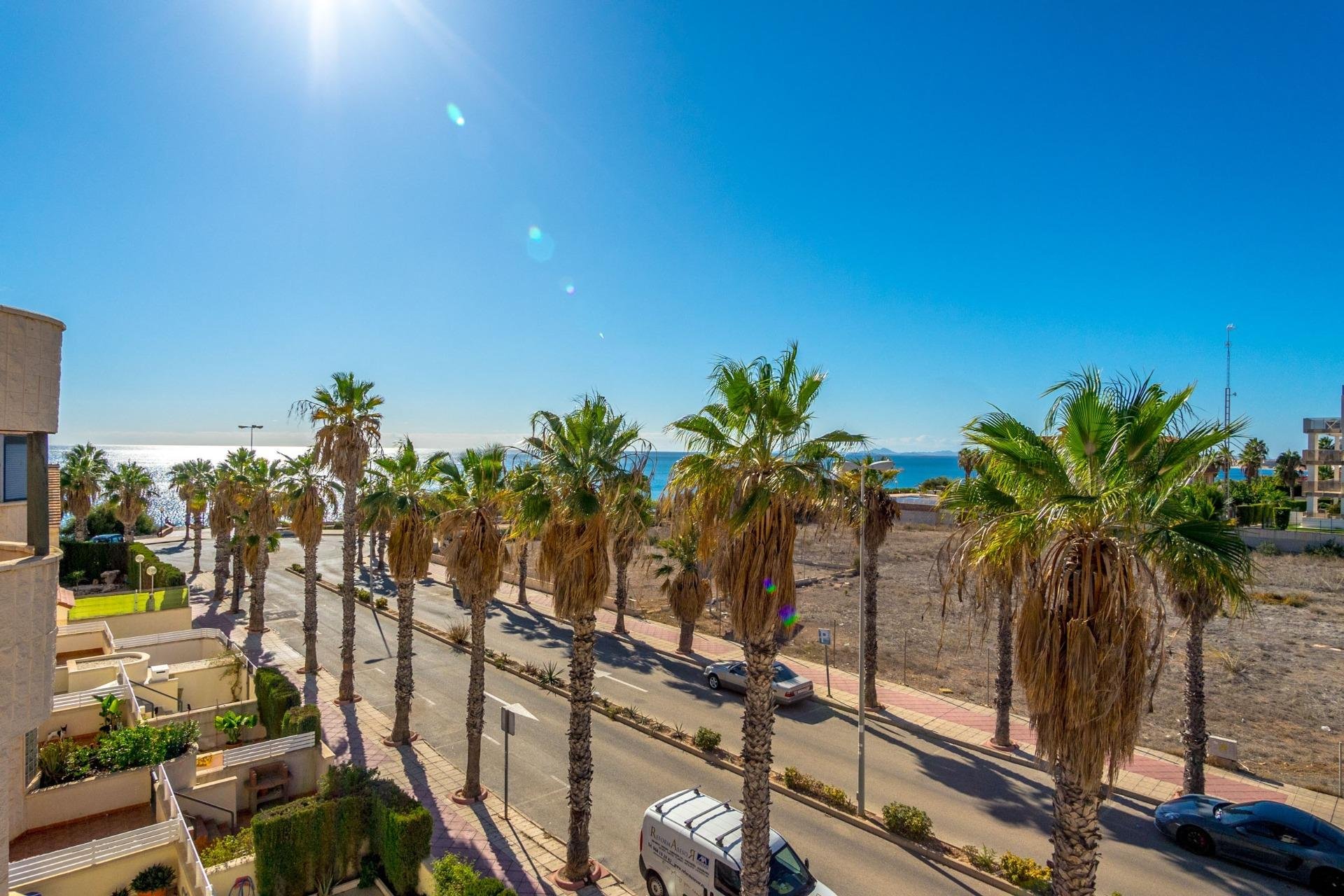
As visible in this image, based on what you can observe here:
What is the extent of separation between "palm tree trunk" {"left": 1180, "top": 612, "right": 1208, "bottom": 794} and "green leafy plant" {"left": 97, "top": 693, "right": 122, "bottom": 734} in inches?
1077

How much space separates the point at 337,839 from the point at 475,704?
412 centimetres

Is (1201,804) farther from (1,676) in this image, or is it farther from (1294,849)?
(1,676)

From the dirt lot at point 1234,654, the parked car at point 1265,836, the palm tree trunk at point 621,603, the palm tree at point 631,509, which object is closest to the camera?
the palm tree at point 631,509

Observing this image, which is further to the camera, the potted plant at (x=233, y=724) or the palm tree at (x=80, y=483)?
the palm tree at (x=80, y=483)

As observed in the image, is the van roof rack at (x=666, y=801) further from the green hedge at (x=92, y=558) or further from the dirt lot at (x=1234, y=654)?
the green hedge at (x=92, y=558)

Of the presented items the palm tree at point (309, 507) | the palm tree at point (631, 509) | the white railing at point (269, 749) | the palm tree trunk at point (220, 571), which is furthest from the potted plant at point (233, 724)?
the palm tree trunk at point (220, 571)

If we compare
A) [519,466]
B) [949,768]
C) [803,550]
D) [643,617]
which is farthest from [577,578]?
[803,550]

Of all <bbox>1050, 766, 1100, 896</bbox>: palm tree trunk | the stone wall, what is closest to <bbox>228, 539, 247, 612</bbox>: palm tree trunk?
the stone wall

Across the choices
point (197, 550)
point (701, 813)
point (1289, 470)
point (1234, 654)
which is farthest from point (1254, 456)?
point (197, 550)

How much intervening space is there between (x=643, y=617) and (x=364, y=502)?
2088cm

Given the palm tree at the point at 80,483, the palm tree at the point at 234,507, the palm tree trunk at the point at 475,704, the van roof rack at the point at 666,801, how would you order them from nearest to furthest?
1. the van roof rack at the point at 666,801
2. the palm tree trunk at the point at 475,704
3. the palm tree at the point at 234,507
4. the palm tree at the point at 80,483

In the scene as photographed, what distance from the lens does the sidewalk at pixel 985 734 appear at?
56.5 feet

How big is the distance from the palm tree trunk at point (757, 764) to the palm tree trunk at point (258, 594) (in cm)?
2711

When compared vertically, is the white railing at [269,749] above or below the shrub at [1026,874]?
above
